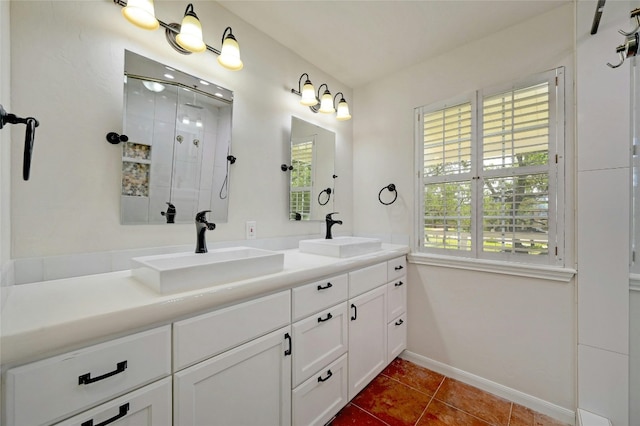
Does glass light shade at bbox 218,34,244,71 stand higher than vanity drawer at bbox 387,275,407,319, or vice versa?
glass light shade at bbox 218,34,244,71

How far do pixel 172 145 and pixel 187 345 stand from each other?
0.96 metres

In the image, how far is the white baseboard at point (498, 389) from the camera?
Result: 1531mm

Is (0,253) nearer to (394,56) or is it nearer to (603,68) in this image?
(394,56)

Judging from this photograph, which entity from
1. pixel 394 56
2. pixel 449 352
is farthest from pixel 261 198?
pixel 449 352

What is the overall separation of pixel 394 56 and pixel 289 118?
3.12 feet

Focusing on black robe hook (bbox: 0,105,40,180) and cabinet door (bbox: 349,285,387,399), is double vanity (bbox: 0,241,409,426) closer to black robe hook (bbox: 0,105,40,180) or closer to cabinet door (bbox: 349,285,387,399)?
cabinet door (bbox: 349,285,387,399)

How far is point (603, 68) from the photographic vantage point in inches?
54.7

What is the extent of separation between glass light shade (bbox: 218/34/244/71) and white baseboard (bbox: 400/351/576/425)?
2.36 meters

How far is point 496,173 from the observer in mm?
1750

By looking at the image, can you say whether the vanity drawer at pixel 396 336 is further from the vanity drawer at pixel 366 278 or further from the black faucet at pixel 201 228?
the black faucet at pixel 201 228

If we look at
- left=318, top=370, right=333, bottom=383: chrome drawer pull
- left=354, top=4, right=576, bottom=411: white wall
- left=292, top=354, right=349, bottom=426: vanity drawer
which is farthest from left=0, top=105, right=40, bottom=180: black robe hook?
left=354, top=4, right=576, bottom=411: white wall

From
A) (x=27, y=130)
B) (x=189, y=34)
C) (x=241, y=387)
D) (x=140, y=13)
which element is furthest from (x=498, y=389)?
(x=140, y=13)

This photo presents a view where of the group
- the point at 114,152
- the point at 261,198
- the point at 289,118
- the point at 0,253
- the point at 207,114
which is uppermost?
the point at 289,118

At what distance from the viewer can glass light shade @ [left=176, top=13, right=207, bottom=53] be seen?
1.23m
